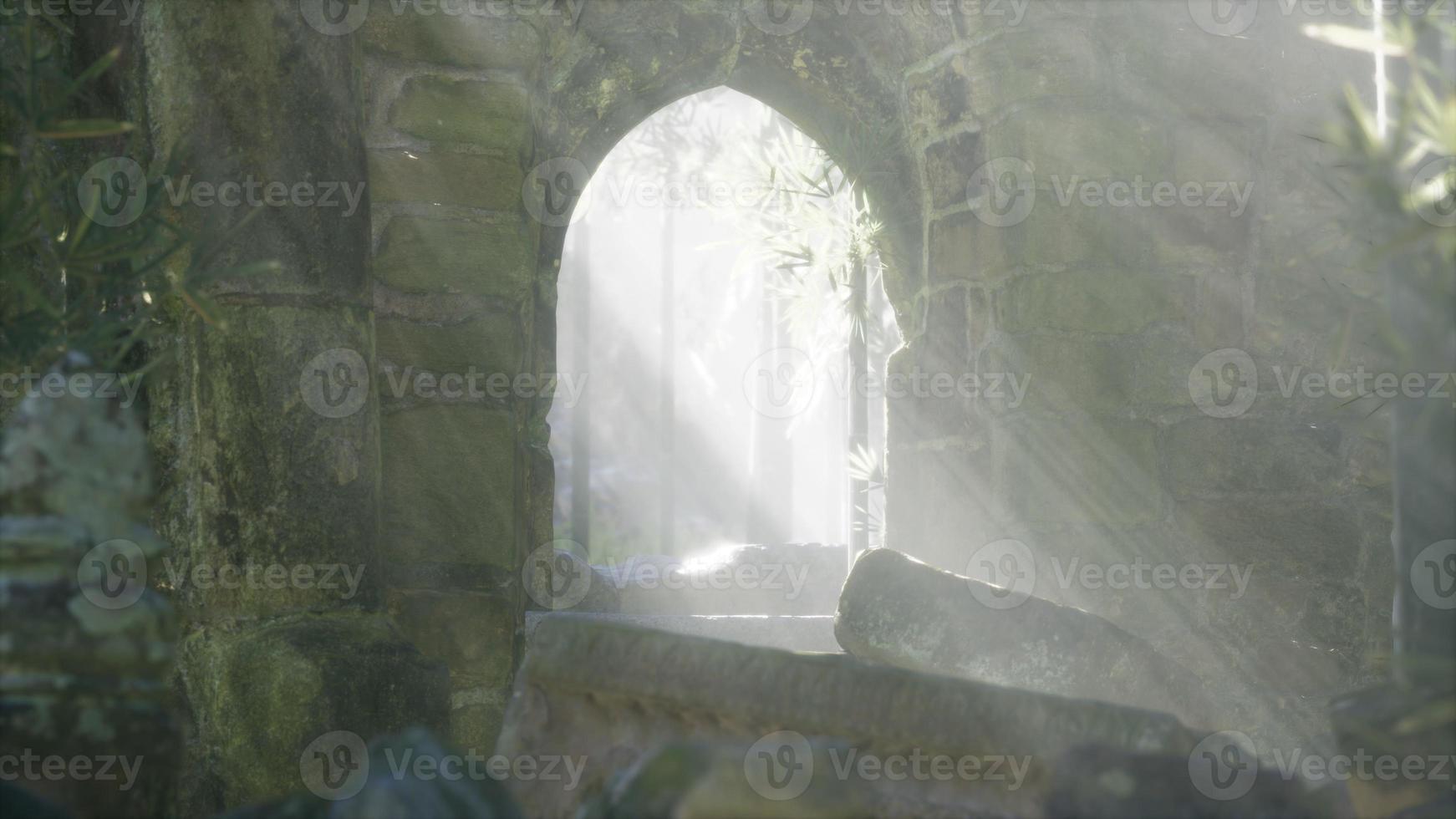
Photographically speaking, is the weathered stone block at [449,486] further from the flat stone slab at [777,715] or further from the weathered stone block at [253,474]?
the flat stone slab at [777,715]

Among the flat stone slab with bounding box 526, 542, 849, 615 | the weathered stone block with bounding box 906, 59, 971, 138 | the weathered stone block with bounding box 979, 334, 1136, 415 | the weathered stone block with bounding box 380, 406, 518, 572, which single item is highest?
the weathered stone block with bounding box 906, 59, 971, 138

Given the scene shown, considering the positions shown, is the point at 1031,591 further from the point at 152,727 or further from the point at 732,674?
the point at 152,727

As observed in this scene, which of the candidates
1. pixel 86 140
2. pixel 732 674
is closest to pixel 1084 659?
pixel 732 674

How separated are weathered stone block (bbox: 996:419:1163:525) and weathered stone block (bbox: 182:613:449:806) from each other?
1452 mm

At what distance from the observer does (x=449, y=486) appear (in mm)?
2674

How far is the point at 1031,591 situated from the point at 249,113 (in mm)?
1881

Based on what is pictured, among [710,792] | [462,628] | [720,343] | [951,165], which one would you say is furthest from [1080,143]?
[720,343]

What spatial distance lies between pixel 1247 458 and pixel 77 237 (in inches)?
97.0

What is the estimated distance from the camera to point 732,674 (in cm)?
153

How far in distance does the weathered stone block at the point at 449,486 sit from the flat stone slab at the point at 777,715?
113cm

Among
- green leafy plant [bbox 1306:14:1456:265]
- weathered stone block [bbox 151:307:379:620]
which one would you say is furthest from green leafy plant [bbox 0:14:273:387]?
green leafy plant [bbox 1306:14:1456:265]

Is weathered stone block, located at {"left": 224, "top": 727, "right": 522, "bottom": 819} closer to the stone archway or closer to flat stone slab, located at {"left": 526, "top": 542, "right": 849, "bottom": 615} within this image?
the stone archway

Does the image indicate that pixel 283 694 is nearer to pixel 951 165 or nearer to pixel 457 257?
pixel 457 257

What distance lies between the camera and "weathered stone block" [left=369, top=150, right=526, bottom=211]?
2.69 meters
